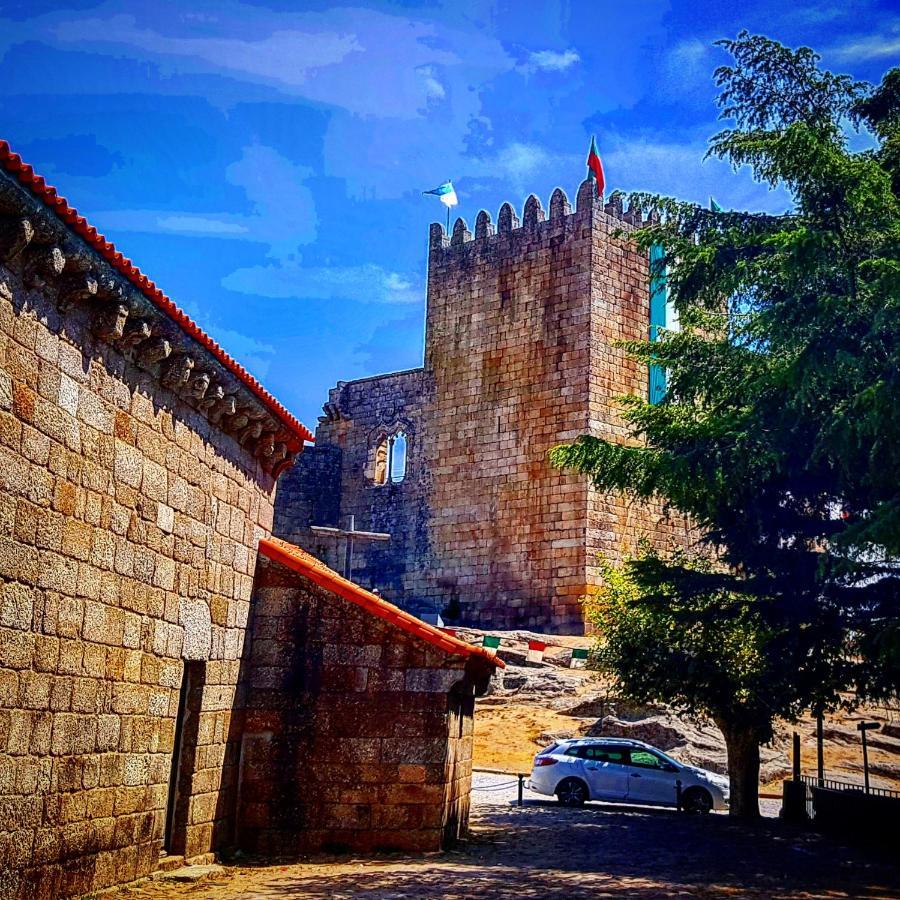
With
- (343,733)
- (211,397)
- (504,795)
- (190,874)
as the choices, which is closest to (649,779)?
(504,795)

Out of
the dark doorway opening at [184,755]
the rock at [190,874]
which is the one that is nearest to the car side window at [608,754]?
the rock at [190,874]

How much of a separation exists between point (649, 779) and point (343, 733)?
8.40 m

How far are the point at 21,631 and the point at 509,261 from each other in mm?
24710

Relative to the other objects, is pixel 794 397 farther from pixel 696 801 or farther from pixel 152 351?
pixel 696 801

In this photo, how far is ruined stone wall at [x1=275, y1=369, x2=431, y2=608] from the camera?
30.9 metres

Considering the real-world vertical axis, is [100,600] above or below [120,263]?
below

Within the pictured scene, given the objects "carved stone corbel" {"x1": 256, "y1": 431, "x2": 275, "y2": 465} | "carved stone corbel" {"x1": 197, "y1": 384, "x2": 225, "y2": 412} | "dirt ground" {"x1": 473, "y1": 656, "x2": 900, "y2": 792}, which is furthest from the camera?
"dirt ground" {"x1": 473, "y1": 656, "x2": 900, "y2": 792}

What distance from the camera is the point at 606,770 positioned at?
16.8 meters

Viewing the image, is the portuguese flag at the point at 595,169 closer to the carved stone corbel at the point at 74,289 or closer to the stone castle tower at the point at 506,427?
the stone castle tower at the point at 506,427

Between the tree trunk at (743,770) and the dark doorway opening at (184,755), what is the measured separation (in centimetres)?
873

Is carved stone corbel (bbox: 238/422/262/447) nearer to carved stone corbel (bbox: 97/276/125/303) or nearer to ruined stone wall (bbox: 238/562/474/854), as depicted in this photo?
ruined stone wall (bbox: 238/562/474/854)

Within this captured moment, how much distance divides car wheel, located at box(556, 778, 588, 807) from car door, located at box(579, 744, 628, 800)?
0.14 metres

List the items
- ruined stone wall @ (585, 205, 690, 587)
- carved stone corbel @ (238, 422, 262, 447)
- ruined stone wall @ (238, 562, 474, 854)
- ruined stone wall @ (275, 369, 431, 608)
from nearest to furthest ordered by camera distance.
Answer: ruined stone wall @ (238, 562, 474, 854), carved stone corbel @ (238, 422, 262, 447), ruined stone wall @ (585, 205, 690, 587), ruined stone wall @ (275, 369, 431, 608)

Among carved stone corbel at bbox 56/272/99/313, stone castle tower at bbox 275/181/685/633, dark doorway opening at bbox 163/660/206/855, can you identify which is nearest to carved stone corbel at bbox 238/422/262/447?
dark doorway opening at bbox 163/660/206/855
